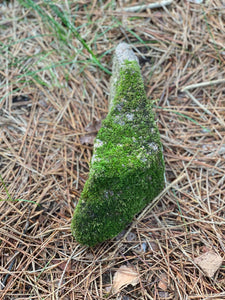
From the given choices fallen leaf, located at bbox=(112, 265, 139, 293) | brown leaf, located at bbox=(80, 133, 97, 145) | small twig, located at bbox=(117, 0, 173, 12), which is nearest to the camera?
fallen leaf, located at bbox=(112, 265, 139, 293)

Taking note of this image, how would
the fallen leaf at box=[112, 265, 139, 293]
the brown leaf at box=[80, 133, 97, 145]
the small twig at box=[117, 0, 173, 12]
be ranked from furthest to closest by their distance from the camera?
the small twig at box=[117, 0, 173, 12]
the brown leaf at box=[80, 133, 97, 145]
the fallen leaf at box=[112, 265, 139, 293]

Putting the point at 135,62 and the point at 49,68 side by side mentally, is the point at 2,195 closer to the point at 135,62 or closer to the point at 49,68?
the point at 49,68

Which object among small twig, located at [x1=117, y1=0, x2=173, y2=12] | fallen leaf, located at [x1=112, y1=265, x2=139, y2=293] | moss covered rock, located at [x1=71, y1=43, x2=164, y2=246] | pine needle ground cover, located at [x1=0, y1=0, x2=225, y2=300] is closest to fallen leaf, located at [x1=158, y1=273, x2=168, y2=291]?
pine needle ground cover, located at [x1=0, y1=0, x2=225, y2=300]

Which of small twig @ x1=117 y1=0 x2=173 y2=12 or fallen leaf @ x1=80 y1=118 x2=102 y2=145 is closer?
fallen leaf @ x1=80 y1=118 x2=102 y2=145

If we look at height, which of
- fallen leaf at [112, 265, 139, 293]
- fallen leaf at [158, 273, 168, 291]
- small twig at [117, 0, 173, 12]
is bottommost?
fallen leaf at [158, 273, 168, 291]

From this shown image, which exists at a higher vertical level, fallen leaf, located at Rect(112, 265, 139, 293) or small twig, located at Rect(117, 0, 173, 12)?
small twig, located at Rect(117, 0, 173, 12)

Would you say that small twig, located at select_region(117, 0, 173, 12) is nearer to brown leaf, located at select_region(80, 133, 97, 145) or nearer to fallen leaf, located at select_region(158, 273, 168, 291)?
brown leaf, located at select_region(80, 133, 97, 145)

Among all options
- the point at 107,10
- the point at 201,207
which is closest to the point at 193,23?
the point at 107,10

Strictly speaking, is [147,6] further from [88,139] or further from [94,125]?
[88,139]
